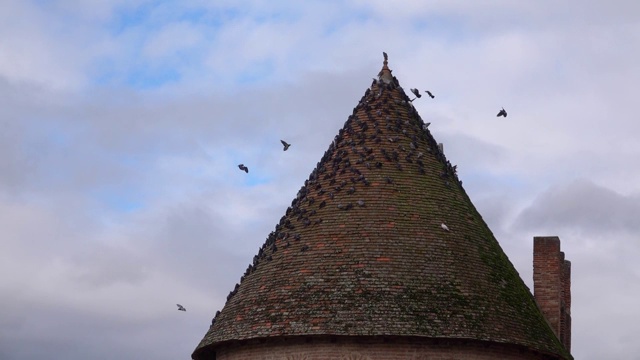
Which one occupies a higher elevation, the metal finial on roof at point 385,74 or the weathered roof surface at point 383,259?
the metal finial on roof at point 385,74

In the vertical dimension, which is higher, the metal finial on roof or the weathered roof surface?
the metal finial on roof

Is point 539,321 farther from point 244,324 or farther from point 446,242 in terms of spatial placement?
point 244,324

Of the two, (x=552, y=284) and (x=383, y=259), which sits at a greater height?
(x=552, y=284)

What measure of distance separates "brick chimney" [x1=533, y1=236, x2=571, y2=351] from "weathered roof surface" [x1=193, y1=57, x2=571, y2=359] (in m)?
1.49

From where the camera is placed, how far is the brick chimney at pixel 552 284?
1377 inches

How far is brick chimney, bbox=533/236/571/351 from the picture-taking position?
35.0 m

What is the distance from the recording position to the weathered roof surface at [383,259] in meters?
30.9

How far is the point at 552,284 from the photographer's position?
116ft

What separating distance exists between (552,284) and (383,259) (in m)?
5.13

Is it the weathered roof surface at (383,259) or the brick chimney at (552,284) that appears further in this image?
the brick chimney at (552,284)

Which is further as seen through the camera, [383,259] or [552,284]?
[552,284]

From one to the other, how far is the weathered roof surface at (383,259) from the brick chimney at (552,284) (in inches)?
58.6

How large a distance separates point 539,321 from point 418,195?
3328mm

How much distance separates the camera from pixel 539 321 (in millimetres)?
32688
